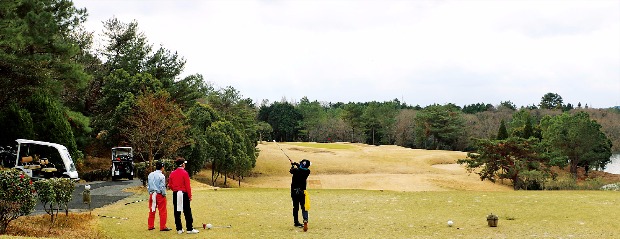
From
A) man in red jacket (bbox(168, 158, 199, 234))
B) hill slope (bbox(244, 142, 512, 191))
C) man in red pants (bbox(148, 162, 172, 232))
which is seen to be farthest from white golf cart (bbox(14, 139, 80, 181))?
hill slope (bbox(244, 142, 512, 191))

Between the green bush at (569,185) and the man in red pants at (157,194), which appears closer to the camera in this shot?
the man in red pants at (157,194)

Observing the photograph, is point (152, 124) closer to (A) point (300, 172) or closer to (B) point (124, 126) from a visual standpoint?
(B) point (124, 126)

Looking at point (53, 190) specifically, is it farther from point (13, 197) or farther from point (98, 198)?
point (98, 198)

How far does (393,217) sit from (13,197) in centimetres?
1014

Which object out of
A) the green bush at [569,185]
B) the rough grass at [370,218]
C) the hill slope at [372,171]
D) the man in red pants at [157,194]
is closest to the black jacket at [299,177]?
the rough grass at [370,218]

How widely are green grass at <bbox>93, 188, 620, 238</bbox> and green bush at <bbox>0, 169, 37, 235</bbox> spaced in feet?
6.45

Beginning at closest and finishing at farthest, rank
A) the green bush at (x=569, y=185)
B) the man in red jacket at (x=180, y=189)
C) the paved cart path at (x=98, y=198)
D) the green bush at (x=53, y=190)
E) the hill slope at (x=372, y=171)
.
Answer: the man in red jacket at (x=180, y=189) → the green bush at (x=53, y=190) → the paved cart path at (x=98, y=198) → the green bush at (x=569, y=185) → the hill slope at (x=372, y=171)

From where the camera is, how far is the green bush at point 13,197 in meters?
11.4

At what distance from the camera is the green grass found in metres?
13.0

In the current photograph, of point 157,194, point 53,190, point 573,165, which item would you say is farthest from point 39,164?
point 573,165

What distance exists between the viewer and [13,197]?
11555mm

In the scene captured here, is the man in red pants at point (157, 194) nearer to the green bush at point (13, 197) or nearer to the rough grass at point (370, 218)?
the rough grass at point (370, 218)

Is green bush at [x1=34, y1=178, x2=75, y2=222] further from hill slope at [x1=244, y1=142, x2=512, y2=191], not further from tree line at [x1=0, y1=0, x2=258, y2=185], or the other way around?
hill slope at [x1=244, y1=142, x2=512, y2=191]

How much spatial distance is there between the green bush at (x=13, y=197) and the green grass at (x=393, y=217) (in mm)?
1966
